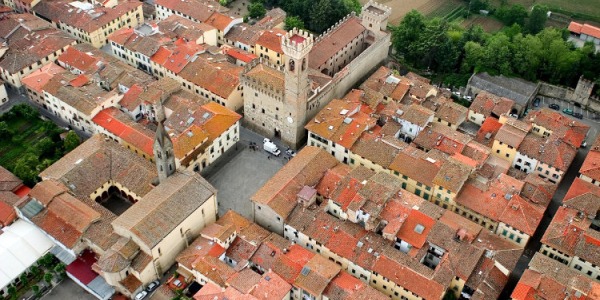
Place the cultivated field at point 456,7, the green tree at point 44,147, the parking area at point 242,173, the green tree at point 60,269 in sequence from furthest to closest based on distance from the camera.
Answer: the cultivated field at point 456,7 → the green tree at point 44,147 → the parking area at point 242,173 → the green tree at point 60,269

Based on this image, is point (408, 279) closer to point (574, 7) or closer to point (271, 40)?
point (271, 40)

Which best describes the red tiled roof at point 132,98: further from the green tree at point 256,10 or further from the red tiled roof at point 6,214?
the green tree at point 256,10

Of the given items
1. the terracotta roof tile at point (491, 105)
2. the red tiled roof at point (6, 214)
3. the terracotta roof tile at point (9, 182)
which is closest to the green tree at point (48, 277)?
the red tiled roof at point (6, 214)

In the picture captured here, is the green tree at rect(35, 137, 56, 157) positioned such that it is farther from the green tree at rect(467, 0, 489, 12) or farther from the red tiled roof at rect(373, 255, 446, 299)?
the green tree at rect(467, 0, 489, 12)

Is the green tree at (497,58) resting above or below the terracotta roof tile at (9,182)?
above

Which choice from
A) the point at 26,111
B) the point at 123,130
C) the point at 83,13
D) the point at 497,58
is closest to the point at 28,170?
the point at 123,130

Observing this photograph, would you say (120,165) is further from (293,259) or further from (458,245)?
(458,245)
